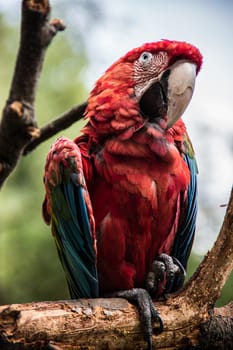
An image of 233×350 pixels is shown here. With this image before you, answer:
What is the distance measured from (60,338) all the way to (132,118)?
918 mm

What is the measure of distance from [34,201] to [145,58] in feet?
8.02

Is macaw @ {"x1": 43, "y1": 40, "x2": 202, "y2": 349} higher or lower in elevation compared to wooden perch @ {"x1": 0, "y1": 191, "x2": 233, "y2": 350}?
higher

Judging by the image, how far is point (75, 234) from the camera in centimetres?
249

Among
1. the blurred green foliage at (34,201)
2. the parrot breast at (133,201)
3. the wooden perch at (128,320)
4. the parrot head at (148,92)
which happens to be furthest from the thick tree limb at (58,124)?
A: the blurred green foliage at (34,201)

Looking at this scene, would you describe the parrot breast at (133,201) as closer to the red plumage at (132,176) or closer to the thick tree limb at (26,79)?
the red plumage at (132,176)

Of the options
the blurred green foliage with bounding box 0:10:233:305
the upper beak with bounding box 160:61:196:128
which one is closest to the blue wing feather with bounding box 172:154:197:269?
the upper beak with bounding box 160:61:196:128

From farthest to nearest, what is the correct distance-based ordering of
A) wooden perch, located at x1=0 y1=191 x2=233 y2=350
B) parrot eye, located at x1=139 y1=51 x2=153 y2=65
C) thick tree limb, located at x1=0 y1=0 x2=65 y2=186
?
1. parrot eye, located at x1=139 y1=51 x2=153 y2=65
2. thick tree limb, located at x1=0 y1=0 x2=65 y2=186
3. wooden perch, located at x1=0 y1=191 x2=233 y2=350

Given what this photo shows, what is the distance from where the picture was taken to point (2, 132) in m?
2.29

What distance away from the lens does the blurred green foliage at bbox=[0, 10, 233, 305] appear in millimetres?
4309

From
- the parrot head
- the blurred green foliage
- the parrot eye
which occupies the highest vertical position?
the parrot eye

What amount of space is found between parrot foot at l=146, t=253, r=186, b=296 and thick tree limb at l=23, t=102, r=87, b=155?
66cm

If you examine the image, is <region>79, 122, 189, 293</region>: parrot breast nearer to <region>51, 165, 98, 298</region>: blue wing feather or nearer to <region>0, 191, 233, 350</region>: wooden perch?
<region>51, 165, 98, 298</region>: blue wing feather

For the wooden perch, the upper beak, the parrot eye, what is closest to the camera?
the wooden perch

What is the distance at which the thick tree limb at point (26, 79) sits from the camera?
2129mm
